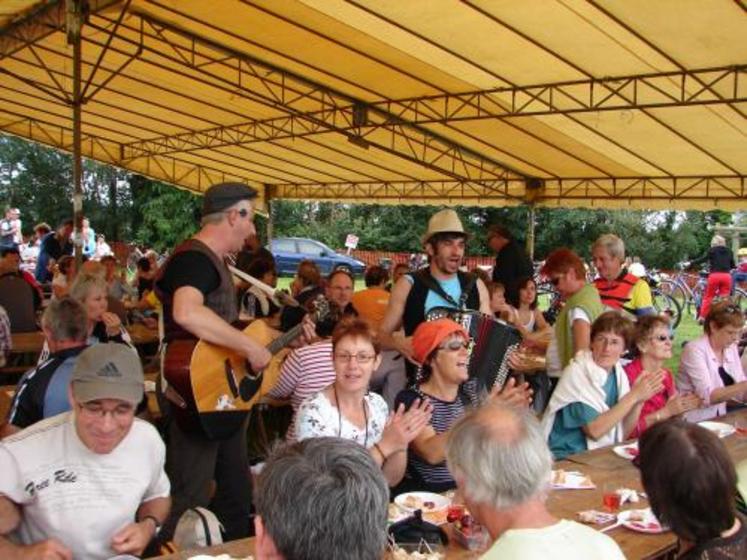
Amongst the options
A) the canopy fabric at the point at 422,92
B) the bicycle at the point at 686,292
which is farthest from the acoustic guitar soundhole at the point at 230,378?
the bicycle at the point at 686,292

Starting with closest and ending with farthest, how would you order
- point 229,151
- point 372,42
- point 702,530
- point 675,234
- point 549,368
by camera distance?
point 702,530 → point 549,368 → point 372,42 → point 229,151 → point 675,234

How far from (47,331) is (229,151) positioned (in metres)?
12.0

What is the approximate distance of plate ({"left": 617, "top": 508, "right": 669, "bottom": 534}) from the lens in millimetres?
2537

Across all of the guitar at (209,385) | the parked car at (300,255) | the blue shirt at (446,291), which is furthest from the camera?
the parked car at (300,255)

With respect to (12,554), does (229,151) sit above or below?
above

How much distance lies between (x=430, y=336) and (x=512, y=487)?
5.54 feet

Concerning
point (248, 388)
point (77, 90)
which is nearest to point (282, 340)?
point (248, 388)

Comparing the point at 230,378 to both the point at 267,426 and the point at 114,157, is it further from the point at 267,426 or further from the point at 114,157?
the point at 114,157

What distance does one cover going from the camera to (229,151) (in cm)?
1484

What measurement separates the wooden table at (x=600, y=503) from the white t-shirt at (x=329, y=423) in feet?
2.36

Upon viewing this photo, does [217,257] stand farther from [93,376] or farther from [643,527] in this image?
[643,527]

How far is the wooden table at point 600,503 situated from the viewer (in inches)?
91.1

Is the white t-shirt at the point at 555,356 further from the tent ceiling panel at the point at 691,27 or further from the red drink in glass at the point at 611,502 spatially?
the tent ceiling panel at the point at 691,27

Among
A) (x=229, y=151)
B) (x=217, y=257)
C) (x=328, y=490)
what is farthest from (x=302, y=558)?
(x=229, y=151)
